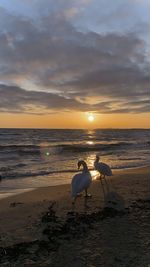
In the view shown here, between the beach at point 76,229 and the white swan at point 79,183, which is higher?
the white swan at point 79,183

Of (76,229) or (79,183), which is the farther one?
(79,183)

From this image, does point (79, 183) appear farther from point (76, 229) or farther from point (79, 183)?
point (76, 229)

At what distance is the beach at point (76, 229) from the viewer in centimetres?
541

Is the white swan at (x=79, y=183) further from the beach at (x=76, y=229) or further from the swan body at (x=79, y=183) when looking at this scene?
the beach at (x=76, y=229)

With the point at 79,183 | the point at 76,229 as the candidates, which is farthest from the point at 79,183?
the point at 76,229

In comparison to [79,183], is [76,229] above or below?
below

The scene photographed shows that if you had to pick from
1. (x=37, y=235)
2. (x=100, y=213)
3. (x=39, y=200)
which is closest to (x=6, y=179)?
(x=39, y=200)

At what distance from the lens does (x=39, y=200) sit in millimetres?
9609

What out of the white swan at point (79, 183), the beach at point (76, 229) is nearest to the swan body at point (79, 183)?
the white swan at point (79, 183)

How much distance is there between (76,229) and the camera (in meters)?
6.80

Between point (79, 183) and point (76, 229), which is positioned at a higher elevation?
point (79, 183)

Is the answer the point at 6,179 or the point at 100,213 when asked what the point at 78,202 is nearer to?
the point at 100,213

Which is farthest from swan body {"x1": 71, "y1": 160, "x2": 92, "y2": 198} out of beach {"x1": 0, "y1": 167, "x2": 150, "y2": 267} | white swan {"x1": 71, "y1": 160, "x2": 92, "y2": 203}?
beach {"x1": 0, "y1": 167, "x2": 150, "y2": 267}

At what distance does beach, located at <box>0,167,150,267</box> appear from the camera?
17.7ft
